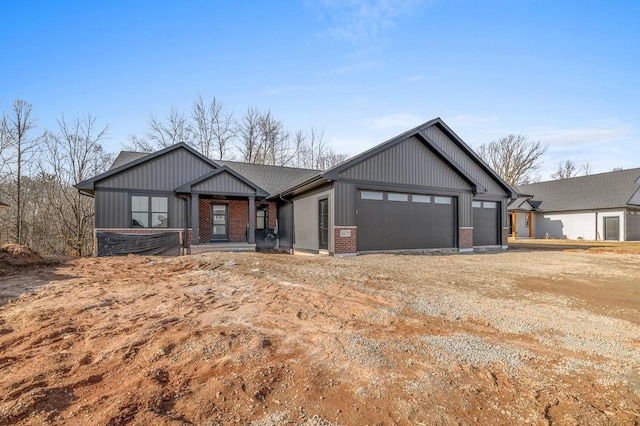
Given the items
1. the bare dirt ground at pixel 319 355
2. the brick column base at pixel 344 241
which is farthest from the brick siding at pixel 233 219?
the bare dirt ground at pixel 319 355

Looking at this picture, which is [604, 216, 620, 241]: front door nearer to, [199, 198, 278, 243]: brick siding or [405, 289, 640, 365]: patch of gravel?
[405, 289, 640, 365]: patch of gravel

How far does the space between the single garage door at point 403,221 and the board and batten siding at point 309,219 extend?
47.8 inches

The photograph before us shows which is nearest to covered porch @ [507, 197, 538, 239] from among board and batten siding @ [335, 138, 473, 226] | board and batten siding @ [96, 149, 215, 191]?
board and batten siding @ [335, 138, 473, 226]

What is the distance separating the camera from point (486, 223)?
16.8 m

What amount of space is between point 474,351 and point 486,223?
15.4 m

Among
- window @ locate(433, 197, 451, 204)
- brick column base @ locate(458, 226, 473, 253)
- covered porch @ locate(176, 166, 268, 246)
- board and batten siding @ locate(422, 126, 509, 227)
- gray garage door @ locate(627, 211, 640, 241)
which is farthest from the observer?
gray garage door @ locate(627, 211, 640, 241)

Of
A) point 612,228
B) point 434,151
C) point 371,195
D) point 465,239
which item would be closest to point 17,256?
point 371,195

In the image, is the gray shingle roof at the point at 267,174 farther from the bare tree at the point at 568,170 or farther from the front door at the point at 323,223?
the bare tree at the point at 568,170

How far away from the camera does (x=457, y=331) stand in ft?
12.5

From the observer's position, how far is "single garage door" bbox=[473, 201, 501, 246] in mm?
16422

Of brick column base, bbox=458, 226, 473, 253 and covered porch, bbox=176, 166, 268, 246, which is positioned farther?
brick column base, bbox=458, 226, 473, 253

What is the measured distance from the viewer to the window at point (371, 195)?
12945 mm

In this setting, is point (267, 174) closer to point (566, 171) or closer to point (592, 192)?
point (592, 192)

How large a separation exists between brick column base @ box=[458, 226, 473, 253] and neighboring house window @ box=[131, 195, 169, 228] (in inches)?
531
